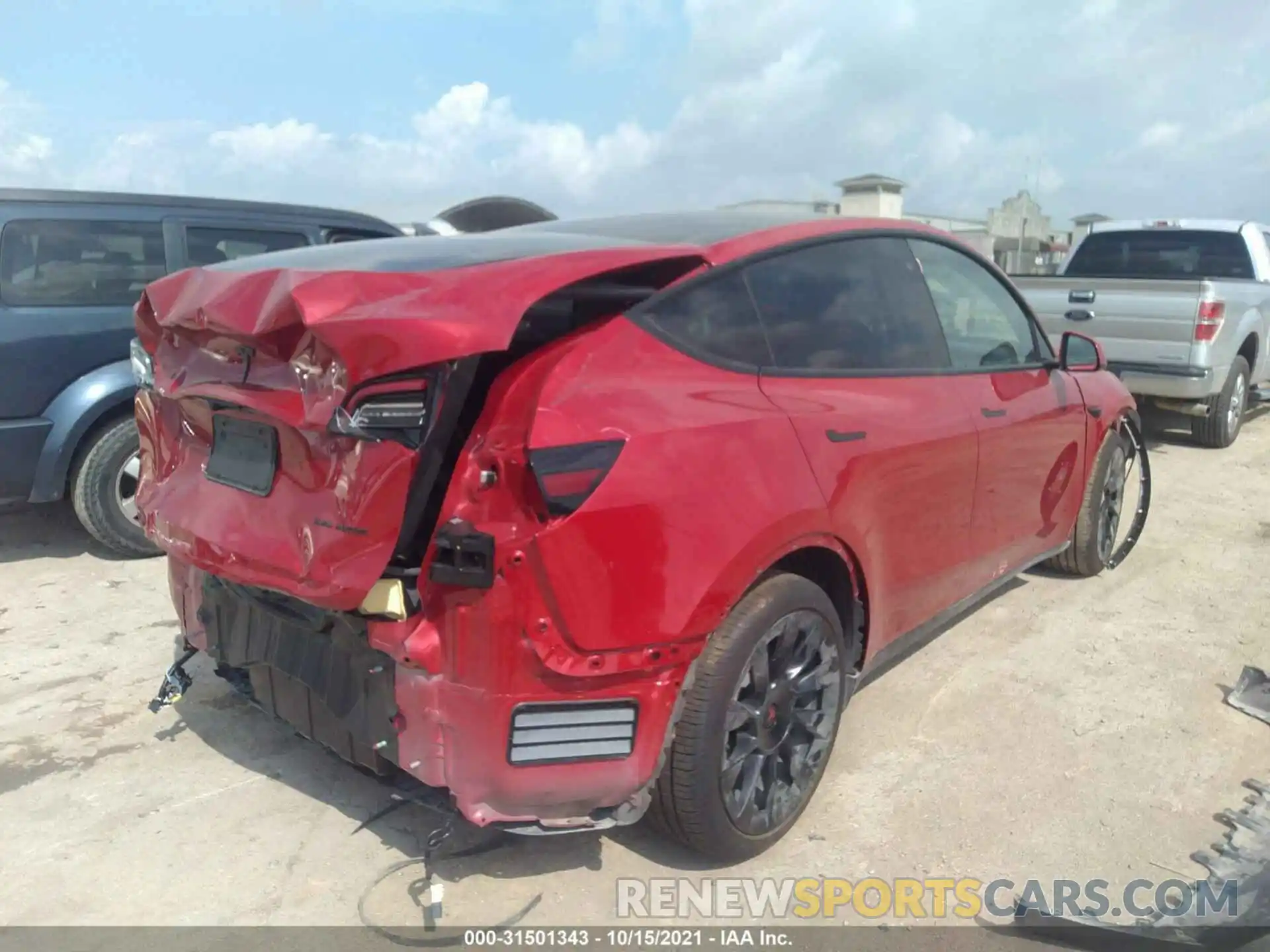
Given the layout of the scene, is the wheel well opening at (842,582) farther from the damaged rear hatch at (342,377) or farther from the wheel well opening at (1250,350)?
the wheel well opening at (1250,350)

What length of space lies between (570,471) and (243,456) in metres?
0.97

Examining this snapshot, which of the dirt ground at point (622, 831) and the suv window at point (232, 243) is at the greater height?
the suv window at point (232, 243)

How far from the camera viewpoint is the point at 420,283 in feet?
7.36

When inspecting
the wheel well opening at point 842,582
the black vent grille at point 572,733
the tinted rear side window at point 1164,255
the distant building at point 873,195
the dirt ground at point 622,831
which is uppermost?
the distant building at point 873,195

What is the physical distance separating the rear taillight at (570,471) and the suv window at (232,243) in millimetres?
4042

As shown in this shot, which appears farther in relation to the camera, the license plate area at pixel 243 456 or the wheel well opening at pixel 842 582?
the wheel well opening at pixel 842 582

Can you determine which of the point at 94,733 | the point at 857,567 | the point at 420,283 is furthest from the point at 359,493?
the point at 94,733

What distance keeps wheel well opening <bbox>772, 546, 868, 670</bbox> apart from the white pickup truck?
4.51m

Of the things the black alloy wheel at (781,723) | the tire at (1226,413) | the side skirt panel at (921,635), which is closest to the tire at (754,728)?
the black alloy wheel at (781,723)

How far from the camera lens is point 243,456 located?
2580 mm

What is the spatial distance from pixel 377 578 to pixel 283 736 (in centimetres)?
149

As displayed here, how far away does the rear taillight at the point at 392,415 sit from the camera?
7.23 ft

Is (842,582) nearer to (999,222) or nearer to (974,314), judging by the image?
(974,314)

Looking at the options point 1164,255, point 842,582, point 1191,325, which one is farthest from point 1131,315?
point 842,582
